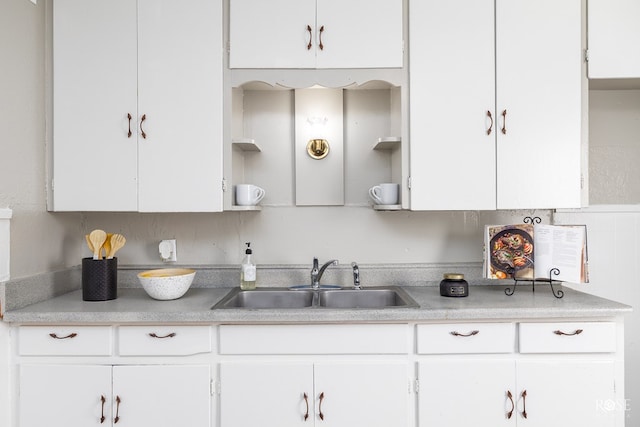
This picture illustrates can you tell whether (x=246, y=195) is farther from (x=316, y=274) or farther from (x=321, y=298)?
(x=321, y=298)

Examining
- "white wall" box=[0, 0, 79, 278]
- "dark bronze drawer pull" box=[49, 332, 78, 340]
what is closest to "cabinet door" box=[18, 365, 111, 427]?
"dark bronze drawer pull" box=[49, 332, 78, 340]

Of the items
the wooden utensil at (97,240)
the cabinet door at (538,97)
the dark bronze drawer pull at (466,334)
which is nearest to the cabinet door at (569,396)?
the dark bronze drawer pull at (466,334)

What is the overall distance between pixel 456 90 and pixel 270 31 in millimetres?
929

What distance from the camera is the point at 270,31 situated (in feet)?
6.17

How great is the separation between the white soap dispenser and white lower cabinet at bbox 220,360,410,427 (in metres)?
0.51

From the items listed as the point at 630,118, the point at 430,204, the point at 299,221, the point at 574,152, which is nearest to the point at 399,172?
the point at 430,204

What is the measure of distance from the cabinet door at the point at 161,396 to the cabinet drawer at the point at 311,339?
0.19 metres

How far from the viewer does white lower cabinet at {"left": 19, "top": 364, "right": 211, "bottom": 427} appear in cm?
162

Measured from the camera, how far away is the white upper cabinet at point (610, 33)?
1.88m

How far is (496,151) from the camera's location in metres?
1.88

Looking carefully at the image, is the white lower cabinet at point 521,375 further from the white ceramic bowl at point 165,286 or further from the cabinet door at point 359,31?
the cabinet door at point 359,31

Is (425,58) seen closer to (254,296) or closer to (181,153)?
(181,153)

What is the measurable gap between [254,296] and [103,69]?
1327mm

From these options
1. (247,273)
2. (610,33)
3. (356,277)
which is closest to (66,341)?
(247,273)
